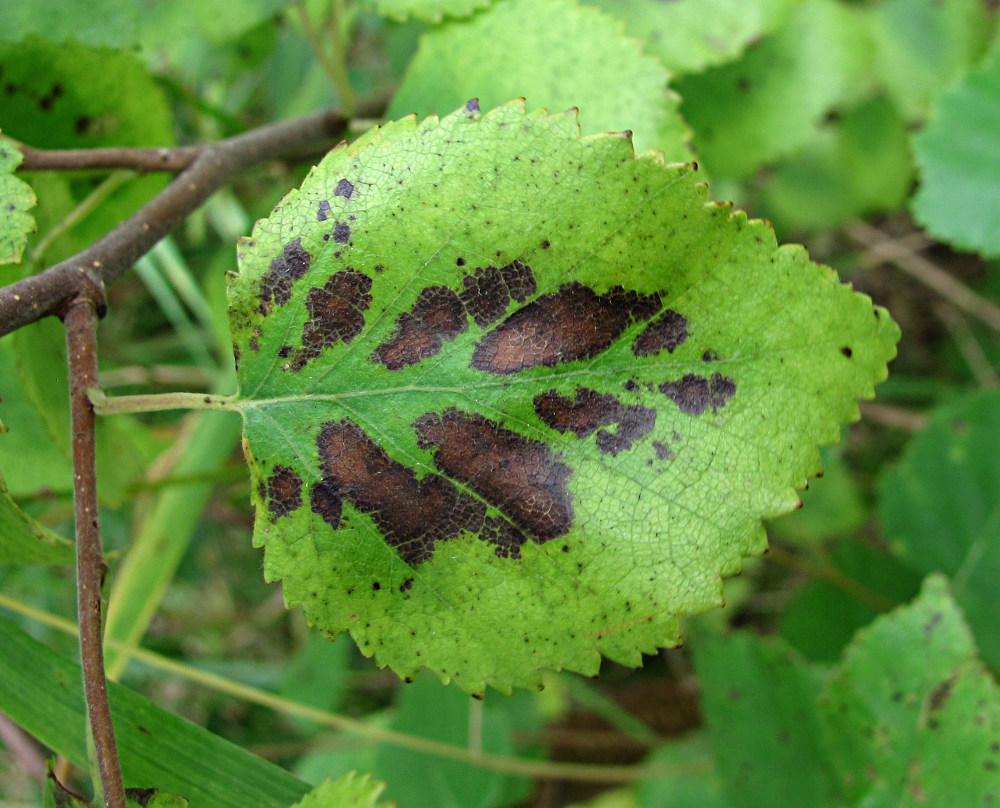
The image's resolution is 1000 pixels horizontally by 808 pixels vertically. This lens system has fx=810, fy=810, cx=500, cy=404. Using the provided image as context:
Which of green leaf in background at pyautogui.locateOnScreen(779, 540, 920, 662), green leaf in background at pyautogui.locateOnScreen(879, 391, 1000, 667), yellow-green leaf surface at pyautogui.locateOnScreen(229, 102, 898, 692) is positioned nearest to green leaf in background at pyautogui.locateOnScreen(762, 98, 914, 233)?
green leaf in background at pyautogui.locateOnScreen(879, 391, 1000, 667)

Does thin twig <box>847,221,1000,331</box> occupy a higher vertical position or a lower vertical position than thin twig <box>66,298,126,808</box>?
higher

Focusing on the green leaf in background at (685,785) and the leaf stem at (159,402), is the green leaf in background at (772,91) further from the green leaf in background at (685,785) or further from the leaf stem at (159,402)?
the green leaf in background at (685,785)

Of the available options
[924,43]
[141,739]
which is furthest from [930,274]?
[141,739]

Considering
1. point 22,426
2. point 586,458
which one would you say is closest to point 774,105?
point 586,458

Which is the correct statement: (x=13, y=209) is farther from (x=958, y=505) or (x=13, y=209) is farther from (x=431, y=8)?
(x=958, y=505)

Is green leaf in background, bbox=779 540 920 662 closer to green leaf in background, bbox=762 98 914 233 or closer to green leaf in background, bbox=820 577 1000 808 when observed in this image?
green leaf in background, bbox=820 577 1000 808

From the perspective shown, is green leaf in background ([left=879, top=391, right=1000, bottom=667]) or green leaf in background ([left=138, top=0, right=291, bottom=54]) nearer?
green leaf in background ([left=138, top=0, right=291, bottom=54])

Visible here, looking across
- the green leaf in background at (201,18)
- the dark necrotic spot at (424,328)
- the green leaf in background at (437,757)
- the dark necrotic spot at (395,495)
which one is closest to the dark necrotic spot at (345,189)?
the dark necrotic spot at (424,328)
